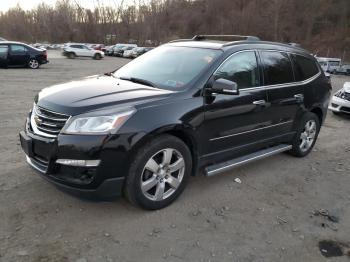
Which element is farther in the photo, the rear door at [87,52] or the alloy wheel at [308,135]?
the rear door at [87,52]

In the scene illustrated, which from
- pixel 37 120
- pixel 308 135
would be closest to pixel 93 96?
pixel 37 120

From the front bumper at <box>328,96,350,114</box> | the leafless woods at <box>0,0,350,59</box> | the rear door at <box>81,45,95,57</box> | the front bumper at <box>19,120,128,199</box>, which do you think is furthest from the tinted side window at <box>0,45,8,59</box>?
the leafless woods at <box>0,0,350,59</box>

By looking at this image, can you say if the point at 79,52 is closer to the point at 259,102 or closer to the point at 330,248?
the point at 259,102

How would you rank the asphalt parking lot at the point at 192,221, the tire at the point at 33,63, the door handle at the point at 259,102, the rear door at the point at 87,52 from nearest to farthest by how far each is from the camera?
1. the asphalt parking lot at the point at 192,221
2. the door handle at the point at 259,102
3. the tire at the point at 33,63
4. the rear door at the point at 87,52

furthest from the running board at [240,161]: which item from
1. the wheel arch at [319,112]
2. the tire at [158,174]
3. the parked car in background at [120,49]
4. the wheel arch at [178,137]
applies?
the parked car in background at [120,49]

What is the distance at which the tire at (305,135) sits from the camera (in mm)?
5676

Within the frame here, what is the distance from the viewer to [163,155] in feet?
12.2

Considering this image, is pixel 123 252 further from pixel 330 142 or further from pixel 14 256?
pixel 330 142

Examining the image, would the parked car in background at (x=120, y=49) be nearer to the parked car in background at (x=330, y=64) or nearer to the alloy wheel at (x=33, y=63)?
the parked car in background at (x=330, y=64)

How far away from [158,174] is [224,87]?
1.17 metres

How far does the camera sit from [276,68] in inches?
197

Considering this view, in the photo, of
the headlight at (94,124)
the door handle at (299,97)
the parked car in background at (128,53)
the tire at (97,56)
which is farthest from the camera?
the parked car in background at (128,53)

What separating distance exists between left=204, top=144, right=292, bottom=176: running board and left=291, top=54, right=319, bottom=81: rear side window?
3.66 feet

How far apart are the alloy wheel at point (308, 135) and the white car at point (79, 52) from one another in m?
33.3
